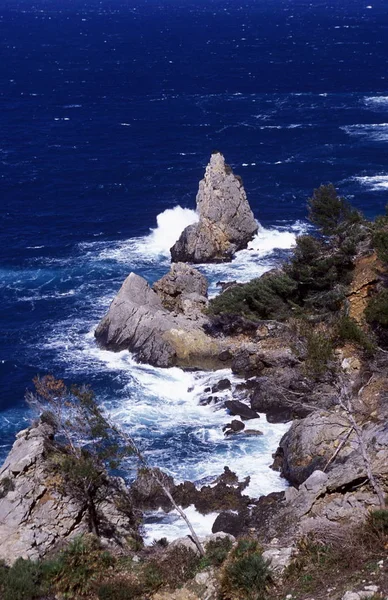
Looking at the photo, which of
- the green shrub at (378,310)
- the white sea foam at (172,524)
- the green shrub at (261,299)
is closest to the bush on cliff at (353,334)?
the green shrub at (378,310)

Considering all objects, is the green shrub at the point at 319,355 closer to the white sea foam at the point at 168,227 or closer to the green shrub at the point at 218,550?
the green shrub at the point at 218,550

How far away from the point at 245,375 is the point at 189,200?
4327 cm

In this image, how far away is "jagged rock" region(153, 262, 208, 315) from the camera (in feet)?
225

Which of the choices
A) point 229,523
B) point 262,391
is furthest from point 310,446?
point 262,391

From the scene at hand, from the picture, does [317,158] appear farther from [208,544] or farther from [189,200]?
[208,544]

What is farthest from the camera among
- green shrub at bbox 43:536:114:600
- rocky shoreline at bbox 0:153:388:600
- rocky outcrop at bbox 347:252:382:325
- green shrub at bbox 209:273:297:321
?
green shrub at bbox 209:273:297:321

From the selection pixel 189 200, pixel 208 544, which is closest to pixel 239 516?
pixel 208 544

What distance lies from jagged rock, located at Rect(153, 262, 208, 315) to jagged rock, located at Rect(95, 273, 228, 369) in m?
2.35

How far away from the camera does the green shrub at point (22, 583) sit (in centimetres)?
2819

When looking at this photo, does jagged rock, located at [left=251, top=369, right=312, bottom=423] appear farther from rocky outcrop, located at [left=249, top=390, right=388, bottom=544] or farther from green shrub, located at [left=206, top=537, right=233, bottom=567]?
green shrub, located at [left=206, top=537, right=233, bottom=567]

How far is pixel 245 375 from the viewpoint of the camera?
189ft

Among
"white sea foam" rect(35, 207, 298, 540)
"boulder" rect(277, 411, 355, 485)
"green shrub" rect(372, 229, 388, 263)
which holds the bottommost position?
"white sea foam" rect(35, 207, 298, 540)

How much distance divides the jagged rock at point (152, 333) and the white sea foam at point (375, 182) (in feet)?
136

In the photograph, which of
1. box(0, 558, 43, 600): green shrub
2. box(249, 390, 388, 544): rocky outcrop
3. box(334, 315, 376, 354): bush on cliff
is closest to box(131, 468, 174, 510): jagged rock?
box(249, 390, 388, 544): rocky outcrop
